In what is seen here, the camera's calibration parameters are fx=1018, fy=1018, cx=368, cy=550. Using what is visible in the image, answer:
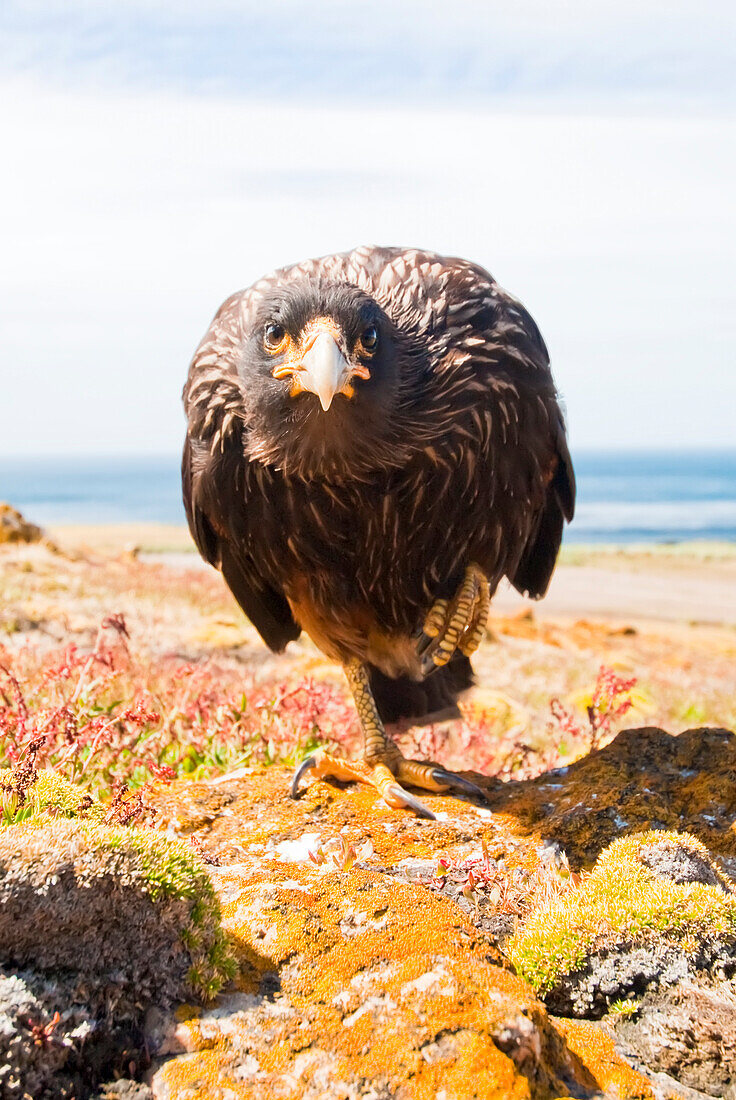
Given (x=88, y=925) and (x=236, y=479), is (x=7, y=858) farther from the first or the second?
A: (x=236, y=479)

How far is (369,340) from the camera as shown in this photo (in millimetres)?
3414

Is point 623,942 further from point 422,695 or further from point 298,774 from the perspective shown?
point 422,695

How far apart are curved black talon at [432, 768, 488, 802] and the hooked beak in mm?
1608

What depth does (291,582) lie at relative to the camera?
420 cm

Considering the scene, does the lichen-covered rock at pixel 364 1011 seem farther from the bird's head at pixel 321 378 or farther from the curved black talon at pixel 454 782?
the bird's head at pixel 321 378

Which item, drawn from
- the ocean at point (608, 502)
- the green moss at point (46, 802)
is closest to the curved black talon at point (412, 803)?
the green moss at point (46, 802)

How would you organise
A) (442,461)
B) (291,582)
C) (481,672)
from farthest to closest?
(481,672) < (291,582) < (442,461)

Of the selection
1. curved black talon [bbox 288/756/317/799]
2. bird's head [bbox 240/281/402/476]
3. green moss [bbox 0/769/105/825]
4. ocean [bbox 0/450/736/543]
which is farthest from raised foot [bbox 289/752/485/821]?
ocean [bbox 0/450/736/543]

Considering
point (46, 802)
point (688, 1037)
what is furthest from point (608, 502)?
point (688, 1037)

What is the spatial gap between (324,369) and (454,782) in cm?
175

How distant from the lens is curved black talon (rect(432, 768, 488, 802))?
12.9 ft

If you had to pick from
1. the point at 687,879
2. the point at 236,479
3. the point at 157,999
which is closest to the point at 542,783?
the point at 687,879

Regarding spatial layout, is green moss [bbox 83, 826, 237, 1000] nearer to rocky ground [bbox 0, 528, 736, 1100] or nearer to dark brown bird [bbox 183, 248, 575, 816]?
rocky ground [bbox 0, 528, 736, 1100]

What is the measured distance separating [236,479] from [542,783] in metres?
1.65
